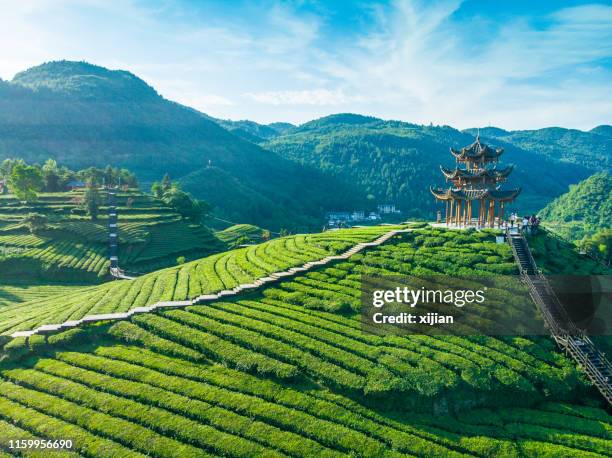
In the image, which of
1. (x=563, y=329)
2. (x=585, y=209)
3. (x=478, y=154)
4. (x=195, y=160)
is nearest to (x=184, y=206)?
(x=478, y=154)

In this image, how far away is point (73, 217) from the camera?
61406mm

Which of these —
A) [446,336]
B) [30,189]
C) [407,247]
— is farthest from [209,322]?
[30,189]

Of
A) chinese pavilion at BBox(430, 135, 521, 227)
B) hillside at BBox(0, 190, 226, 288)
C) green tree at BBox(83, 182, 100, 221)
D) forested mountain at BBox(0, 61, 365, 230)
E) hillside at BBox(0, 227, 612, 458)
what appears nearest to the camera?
hillside at BBox(0, 227, 612, 458)

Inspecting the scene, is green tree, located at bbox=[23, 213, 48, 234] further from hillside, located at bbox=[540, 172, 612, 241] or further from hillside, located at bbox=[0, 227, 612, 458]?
hillside, located at bbox=[540, 172, 612, 241]

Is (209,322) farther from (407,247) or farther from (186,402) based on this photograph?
(407,247)

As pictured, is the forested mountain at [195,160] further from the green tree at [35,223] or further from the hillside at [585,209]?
the green tree at [35,223]

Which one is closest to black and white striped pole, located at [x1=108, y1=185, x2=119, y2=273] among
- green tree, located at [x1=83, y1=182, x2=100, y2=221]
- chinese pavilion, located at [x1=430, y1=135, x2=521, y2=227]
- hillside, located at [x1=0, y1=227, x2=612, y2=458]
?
green tree, located at [x1=83, y1=182, x2=100, y2=221]

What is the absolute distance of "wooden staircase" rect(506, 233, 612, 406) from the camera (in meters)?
21.4

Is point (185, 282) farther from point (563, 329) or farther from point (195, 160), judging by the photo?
point (195, 160)

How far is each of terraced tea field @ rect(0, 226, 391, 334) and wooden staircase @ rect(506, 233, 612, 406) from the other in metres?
12.7

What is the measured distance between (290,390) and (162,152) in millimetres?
154965

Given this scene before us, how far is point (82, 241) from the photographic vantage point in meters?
55.1

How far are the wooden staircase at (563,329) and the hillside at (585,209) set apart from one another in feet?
334

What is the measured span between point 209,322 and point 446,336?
44.8ft
